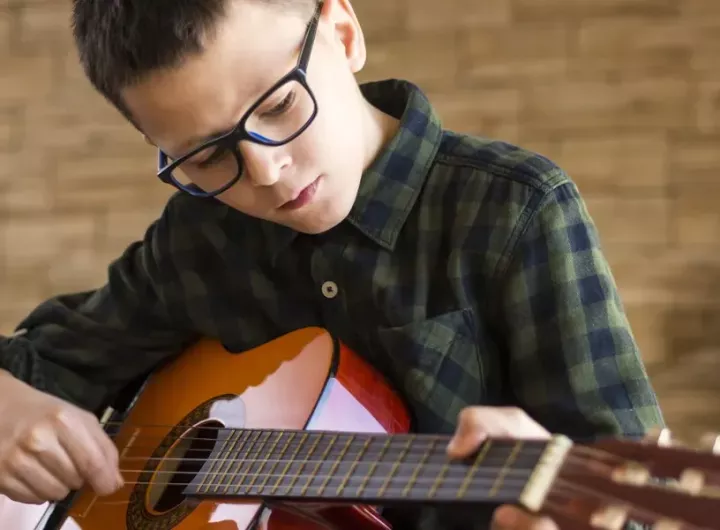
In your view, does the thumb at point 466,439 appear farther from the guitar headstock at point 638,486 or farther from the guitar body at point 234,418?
the guitar body at point 234,418

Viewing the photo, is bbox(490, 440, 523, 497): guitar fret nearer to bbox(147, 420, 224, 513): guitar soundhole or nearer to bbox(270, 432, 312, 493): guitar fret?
bbox(270, 432, 312, 493): guitar fret

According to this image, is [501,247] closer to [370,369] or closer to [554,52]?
[370,369]

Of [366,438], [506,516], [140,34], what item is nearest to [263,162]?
[140,34]

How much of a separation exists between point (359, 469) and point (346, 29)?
0.43 meters

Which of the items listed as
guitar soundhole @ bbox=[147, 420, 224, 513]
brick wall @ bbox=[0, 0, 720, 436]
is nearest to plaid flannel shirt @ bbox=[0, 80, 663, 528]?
guitar soundhole @ bbox=[147, 420, 224, 513]

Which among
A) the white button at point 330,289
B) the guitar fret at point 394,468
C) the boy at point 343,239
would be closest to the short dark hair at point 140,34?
the boy at point 343,239

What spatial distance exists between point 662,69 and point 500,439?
3.55 ft

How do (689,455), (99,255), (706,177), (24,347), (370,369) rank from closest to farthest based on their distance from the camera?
1. (689,455)
2. (370,369)
3. (24,347)
4. (706,177)
5. (99,255)

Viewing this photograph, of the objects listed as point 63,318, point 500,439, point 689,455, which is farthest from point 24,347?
point 689,455

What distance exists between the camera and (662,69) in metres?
1.43

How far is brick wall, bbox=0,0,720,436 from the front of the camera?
1388 millimetres

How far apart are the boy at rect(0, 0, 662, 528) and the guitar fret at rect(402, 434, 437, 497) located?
0.04m

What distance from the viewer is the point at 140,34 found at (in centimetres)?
71

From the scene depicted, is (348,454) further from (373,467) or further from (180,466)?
(180,466)
